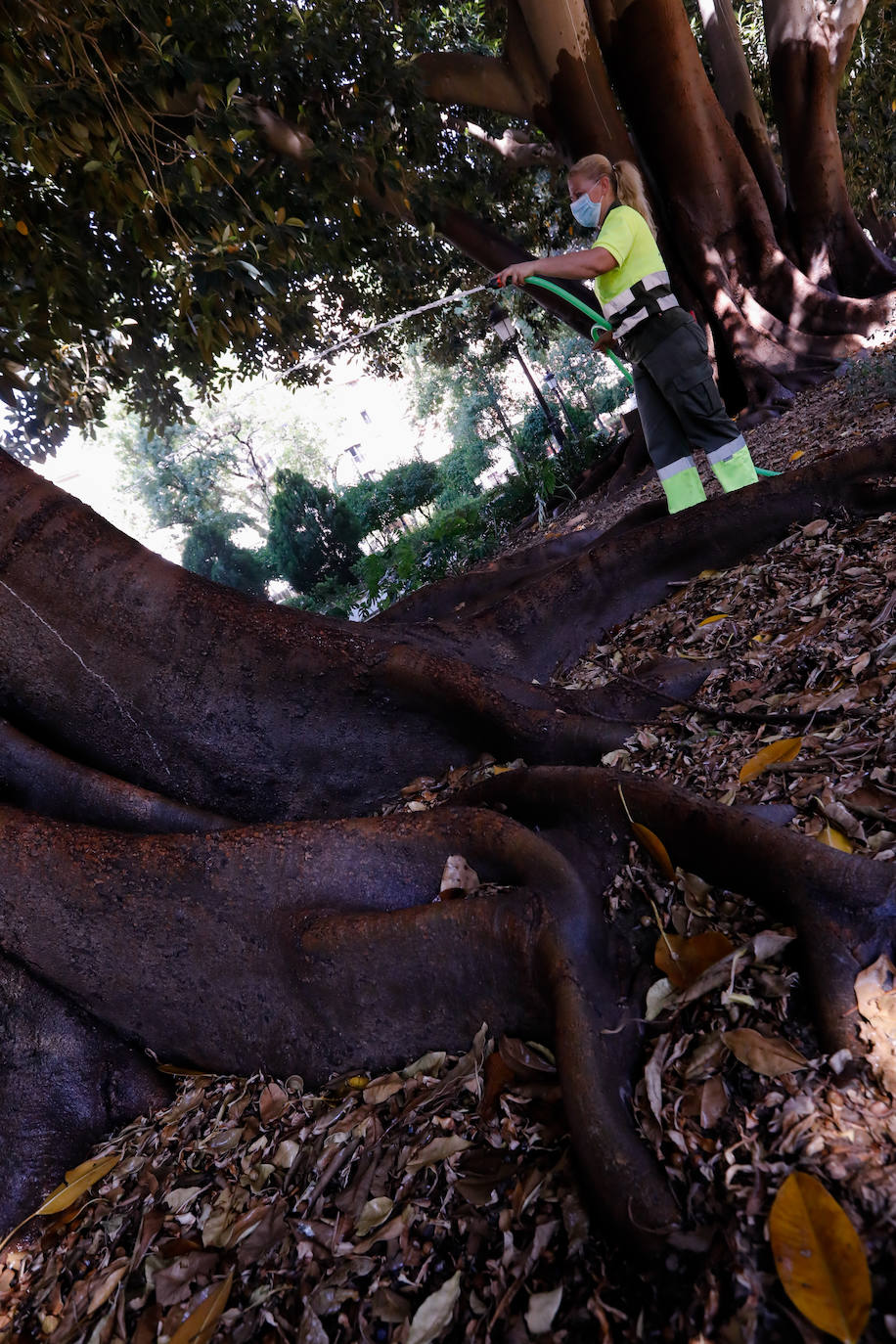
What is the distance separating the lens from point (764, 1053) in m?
1.30

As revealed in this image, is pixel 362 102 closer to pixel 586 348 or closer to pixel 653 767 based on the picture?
pixel 653 767

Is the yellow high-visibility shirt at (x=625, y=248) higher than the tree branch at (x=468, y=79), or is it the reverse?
the tree branch at (x=468, y=79)

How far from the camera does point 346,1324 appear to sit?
1.27 metres

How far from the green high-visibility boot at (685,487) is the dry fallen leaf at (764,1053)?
3175mm

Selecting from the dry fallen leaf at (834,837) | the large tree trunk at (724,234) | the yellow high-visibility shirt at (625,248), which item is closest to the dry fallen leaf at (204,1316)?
the dry fallen leaf at (834,837)

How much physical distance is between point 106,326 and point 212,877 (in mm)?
4930

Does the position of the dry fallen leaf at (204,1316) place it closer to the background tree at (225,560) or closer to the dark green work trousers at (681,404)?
the dark green work trousers at (681,404)

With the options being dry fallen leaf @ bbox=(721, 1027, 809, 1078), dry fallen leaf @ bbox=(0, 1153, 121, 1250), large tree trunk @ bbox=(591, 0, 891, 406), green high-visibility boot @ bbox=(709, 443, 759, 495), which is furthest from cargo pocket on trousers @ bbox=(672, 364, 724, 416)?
large tree trunk @ bbox=(591, 0, 891, 406)

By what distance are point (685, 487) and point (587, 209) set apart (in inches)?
58.3

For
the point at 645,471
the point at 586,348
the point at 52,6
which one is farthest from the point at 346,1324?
the point at 586,348

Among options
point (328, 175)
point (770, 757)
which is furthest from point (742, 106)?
point (770, 757)

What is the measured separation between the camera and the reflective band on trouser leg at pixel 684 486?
405 centimetres

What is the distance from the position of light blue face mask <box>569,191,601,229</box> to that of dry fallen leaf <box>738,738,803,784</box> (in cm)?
309

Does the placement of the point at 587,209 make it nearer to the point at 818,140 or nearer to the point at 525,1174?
the point at 525,1174
